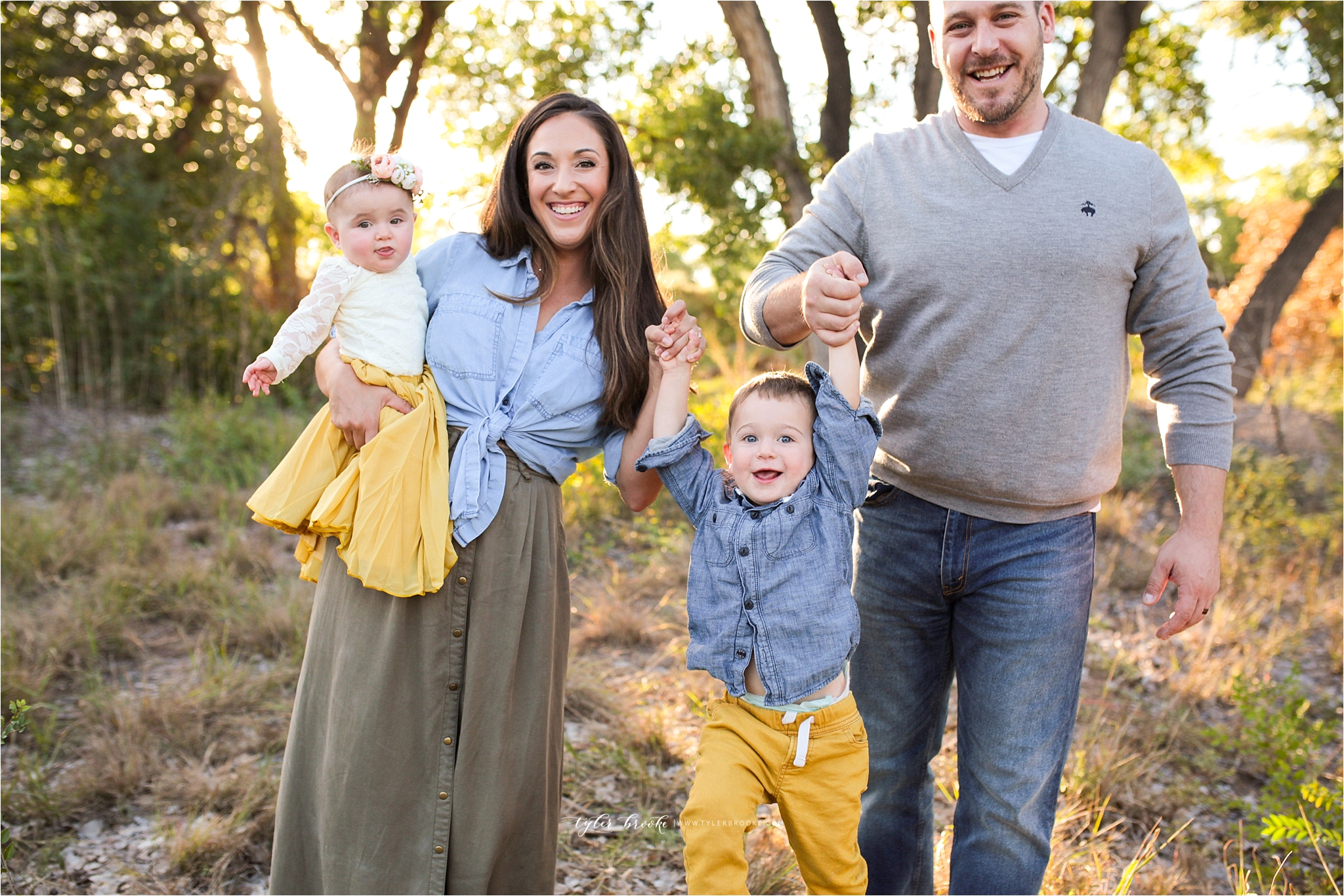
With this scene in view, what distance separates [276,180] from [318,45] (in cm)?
148

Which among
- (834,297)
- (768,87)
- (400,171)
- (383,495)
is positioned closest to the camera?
(834,297)

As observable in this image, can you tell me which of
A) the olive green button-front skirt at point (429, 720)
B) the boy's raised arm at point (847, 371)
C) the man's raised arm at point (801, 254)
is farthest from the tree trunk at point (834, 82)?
the olive green button-front skirt at point (429, 720)

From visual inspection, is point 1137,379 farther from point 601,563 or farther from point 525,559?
point 525,559

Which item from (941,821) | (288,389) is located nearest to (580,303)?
(941,821)

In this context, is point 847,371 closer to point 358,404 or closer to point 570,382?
point 570,382

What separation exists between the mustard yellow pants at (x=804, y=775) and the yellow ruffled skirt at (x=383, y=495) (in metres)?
0.69

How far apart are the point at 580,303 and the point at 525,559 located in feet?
2.06

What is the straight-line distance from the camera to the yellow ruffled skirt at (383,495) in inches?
74.6

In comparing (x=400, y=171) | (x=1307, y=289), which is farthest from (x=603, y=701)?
(x=1307, y=289)

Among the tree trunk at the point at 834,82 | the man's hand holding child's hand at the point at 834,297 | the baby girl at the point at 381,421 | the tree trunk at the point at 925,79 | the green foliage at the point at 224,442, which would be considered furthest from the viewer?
the green foliage at the point at 224,442

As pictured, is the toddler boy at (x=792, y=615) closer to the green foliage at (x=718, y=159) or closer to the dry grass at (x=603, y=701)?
the dry grass at (x=603, y=701)

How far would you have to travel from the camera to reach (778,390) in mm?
1879

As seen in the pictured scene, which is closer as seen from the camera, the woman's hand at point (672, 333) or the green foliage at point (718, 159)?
the woman's hand at point (672, 333)

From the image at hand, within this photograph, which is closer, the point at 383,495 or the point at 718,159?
the point at 383,495
